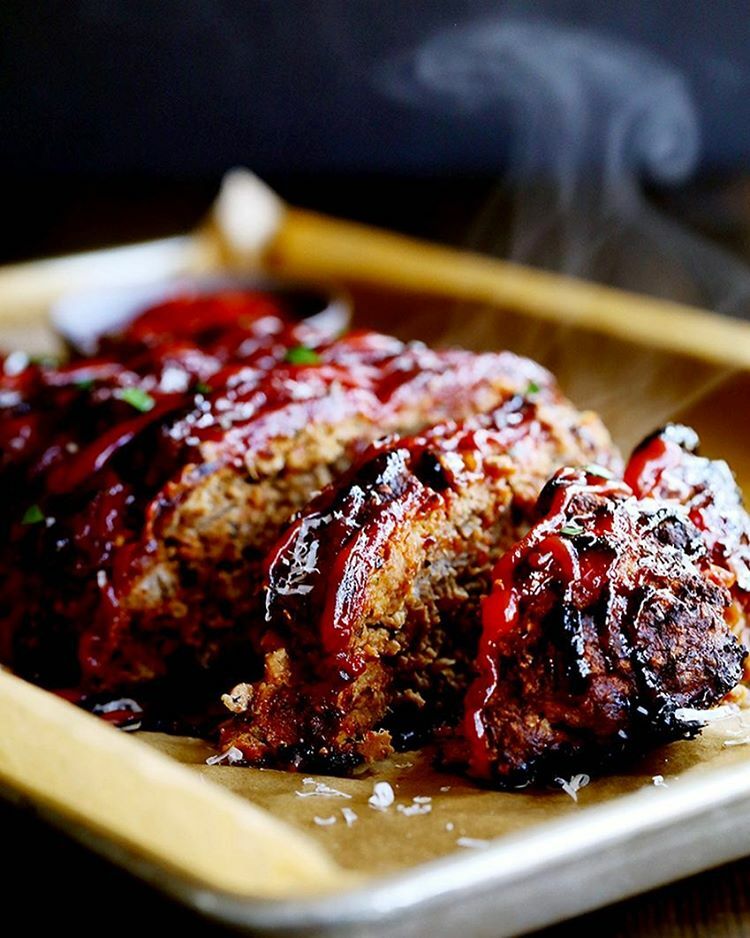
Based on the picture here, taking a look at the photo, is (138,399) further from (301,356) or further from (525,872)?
(525,872)

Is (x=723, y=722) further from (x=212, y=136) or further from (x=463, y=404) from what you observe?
(x=212, y=136)

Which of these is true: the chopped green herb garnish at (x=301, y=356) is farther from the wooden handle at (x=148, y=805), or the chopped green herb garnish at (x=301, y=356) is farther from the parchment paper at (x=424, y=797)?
the wooden handle at (x=148, y=805)

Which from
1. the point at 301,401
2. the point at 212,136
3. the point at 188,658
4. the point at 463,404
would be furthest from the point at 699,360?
the point at 212,136

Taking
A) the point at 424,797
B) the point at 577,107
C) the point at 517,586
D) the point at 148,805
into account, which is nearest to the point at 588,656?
the point at 517,586

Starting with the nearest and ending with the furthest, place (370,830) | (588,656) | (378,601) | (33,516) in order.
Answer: (370,830) → (588,656) → (378,601) → (33,516)

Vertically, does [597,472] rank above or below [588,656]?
above

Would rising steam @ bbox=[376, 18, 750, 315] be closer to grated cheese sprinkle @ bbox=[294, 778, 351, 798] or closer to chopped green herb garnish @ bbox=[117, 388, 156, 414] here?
chopped green herb garnish @ bbox=[117, 388, 156, 414]
